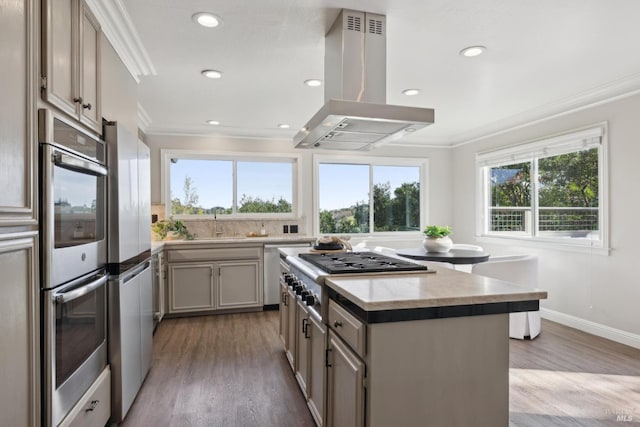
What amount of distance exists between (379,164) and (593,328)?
3335 mm

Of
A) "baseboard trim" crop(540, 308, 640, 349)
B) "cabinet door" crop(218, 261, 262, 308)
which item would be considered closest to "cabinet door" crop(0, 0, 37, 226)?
"cabinet door" crop(218, 261, 262, 308)

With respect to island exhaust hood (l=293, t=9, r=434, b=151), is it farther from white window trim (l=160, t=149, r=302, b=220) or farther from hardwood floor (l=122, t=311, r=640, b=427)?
white window trim (l=160, t=149, r=302, b=220)

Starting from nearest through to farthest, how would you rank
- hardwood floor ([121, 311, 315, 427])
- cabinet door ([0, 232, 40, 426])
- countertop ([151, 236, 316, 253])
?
cabinet door ([0, 232, 40, 426]) < hardwood floor ([121, 311, 315, 427]) < countertop ([151, 236, 316, 253])

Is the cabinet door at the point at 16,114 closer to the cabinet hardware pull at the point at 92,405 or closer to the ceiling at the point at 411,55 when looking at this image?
the ceiling at the point at 411,55

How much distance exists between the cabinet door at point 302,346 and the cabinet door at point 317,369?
5cm

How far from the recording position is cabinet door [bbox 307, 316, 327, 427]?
6.20ft

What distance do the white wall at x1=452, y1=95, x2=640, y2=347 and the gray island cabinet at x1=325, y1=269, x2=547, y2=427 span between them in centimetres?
267

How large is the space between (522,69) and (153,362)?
12.8 feet

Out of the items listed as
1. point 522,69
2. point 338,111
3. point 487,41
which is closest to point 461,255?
point 522,69

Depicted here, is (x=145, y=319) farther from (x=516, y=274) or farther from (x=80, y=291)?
(x=516, y=274)

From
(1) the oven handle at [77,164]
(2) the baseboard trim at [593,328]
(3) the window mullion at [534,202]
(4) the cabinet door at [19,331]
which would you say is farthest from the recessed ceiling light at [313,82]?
(2) the baseboard trim at [593,328]

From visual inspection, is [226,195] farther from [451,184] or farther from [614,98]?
[614,98]

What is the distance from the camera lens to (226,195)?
519 cm

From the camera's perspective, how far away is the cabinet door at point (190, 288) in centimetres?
429
